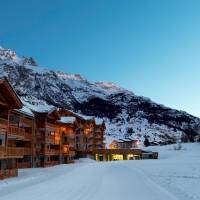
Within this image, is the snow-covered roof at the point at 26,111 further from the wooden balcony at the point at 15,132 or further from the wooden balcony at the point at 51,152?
the wooden balcony at the point at 51,152

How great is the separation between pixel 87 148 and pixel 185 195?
337 ft

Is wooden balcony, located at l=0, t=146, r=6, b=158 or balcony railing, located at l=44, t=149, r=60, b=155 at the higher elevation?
balcony railing, located at l=44, t=149, r=60, b=155

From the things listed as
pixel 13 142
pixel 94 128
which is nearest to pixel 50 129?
pixel 13 142

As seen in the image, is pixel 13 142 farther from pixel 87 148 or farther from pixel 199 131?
pixel 199 131

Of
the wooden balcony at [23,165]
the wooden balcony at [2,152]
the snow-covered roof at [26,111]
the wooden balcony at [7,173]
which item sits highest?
the snow-covered roof at [26,111]

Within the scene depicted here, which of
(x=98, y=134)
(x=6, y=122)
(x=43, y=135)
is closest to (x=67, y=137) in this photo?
(x=43, y=135)

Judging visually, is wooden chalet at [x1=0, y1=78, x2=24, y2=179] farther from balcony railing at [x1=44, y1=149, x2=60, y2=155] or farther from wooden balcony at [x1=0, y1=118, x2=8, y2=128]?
balcony railing at [x1=44, y1=149, x2=60, y2=155]

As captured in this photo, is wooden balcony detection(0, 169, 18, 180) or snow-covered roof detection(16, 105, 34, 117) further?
snow-covered roof detection(16, 105, 34, 117)

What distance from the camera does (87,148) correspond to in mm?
124062

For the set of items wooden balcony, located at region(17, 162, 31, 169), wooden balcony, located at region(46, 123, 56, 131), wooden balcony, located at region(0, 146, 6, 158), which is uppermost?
wooden balcony, located at region(46, 123, 56, 131)

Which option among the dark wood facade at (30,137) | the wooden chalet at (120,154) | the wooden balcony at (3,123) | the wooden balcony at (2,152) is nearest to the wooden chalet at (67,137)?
the dark wood facade at (30,137)

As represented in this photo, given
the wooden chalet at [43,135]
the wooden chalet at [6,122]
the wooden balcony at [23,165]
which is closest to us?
the wooden chalet at [6,122]

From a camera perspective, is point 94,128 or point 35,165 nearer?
point 35,165

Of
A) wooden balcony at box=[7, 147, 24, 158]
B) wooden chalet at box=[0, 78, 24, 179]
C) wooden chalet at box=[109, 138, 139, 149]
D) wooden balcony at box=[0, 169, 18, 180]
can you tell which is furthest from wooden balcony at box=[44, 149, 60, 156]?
wooden chalet at box=[109, 138, 139, 149]
